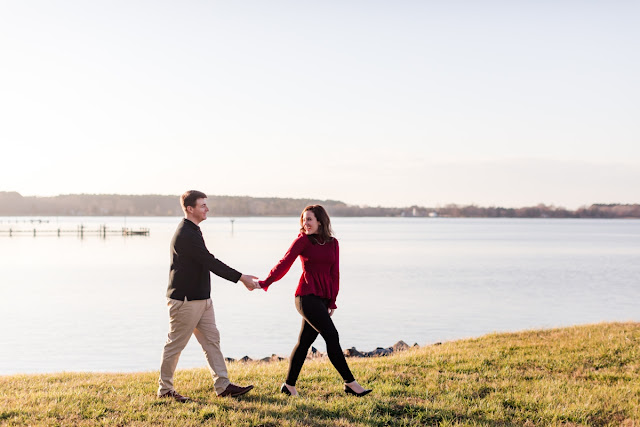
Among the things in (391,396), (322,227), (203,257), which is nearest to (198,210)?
(203,257)

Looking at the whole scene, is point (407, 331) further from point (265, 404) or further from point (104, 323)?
point (265, 404)

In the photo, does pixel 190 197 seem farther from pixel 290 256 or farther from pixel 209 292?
pixel 290 256

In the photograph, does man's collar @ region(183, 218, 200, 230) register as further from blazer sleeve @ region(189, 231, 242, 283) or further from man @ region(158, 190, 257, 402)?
blazer sleeve @ region(189, 231, 242, 283)

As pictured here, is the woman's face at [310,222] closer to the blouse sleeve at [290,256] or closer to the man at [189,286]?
the blouse sleeve at [290,256]

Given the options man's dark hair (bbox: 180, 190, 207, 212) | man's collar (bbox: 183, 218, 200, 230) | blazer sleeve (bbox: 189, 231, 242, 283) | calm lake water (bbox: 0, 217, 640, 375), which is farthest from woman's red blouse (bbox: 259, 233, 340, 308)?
calm lake water (bbox: 0, 217, 640, 375)

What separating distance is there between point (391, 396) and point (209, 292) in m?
2.53

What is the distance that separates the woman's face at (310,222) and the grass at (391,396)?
199 cm

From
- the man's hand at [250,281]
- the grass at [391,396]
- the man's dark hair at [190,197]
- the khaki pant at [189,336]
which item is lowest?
the grass at [391,396]

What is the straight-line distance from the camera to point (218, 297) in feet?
114

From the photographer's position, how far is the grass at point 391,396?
6.74m

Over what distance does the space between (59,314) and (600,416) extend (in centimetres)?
2670

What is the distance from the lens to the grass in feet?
22.1

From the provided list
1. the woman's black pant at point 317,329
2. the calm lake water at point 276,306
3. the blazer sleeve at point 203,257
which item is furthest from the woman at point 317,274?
the calm lake water at point 276,306

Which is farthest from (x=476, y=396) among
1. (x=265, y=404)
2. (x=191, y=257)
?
(x=191, y=257)
